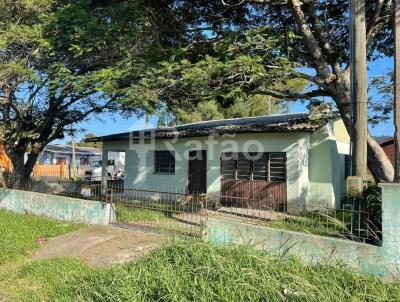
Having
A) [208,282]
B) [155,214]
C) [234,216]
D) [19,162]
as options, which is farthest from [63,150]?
[208,282]

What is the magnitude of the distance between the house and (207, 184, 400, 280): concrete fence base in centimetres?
535

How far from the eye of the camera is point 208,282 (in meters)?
4.72

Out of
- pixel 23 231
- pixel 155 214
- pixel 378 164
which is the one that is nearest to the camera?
pixel 155 214

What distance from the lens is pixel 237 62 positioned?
30.1ft

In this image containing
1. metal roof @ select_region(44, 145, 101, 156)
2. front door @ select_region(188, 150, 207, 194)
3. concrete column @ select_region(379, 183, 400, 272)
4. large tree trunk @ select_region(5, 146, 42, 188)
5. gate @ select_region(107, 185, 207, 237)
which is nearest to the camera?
concrete column @ select_region(379, 183, 400, 272)

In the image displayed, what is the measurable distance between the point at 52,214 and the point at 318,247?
8619 millimetres

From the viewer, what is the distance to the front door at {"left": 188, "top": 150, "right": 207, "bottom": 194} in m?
16.7

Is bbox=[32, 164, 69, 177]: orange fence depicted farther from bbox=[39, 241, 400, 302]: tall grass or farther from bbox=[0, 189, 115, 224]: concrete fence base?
bbox=[39, 241, 400, 302]: tall grass

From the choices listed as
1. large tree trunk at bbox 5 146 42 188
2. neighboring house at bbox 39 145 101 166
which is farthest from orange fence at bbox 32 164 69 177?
large tree trunk at bbox 5 146 42 188

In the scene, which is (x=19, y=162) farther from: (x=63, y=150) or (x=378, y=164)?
(x=63, y=150)

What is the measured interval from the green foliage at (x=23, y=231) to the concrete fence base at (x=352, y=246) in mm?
4755

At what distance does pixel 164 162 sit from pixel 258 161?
4.88m

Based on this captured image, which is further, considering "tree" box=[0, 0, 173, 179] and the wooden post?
"tree" box=[0, 0, 173, 179]

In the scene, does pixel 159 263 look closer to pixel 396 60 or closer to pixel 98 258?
pixel 98 258
